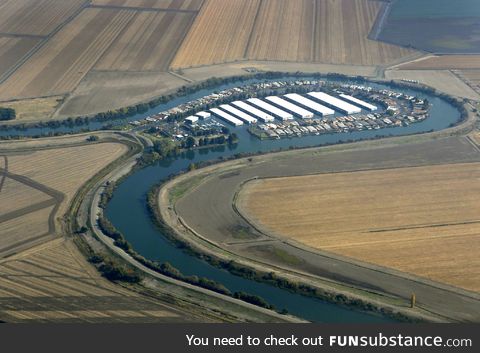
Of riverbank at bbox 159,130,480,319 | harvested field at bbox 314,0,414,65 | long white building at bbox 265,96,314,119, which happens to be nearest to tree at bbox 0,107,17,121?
riverbank at bbox 159,130,480,319

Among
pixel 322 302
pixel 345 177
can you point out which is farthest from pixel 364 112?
pixel 322 302

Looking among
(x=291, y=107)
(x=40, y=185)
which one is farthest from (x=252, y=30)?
(x=40, y=185)

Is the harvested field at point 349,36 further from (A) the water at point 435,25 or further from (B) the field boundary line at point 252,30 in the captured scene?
(B) the field boundary line at point 252,30

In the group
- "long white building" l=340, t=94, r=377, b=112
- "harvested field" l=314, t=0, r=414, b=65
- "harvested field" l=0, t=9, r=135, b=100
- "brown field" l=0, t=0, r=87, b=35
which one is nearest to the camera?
"long white building" l=340, t=94, r=377, b=112

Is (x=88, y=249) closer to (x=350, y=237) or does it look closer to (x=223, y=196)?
(x=223, y=196)

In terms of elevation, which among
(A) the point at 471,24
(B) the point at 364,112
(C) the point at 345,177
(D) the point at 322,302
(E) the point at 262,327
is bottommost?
(D) the point at 322,302

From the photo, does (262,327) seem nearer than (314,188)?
Yes

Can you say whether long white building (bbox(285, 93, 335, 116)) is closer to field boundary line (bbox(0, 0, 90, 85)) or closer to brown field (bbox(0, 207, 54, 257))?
field boundary line (bbox(0, 0, 90, 85))
